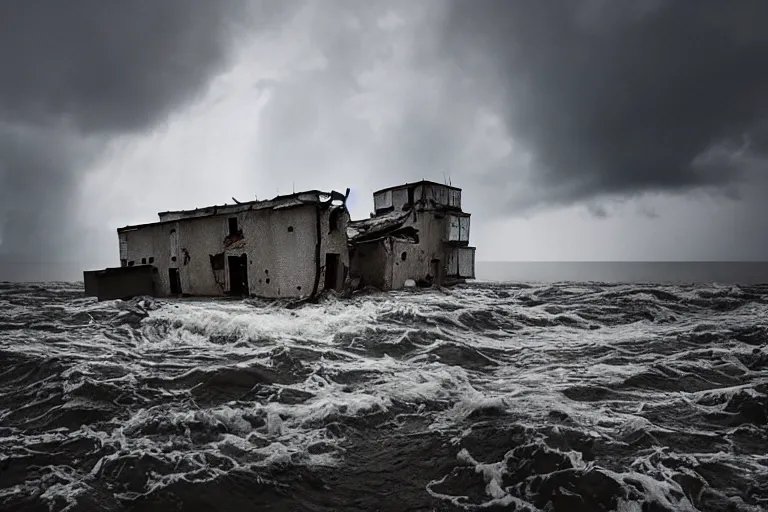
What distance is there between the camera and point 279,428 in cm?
665

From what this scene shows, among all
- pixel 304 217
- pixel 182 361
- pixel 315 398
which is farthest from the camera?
pixel 304 217

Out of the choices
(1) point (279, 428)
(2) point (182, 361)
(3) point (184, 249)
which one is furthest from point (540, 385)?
(3) point (184, 249)

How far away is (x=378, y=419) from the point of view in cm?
702

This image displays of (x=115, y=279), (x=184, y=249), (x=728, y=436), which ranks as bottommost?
(x=728, y=436)

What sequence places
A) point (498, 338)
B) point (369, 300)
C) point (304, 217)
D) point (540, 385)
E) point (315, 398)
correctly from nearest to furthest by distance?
point (315, 398) → point (540, 385) → point (498, 338) → point (304, 217) → point (369, 300)

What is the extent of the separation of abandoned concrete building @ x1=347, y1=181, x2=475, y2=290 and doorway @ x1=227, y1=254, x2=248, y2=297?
7.23 metres

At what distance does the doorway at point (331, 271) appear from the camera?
2144cm

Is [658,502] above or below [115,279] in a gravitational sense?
below

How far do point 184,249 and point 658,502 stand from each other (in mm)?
24388

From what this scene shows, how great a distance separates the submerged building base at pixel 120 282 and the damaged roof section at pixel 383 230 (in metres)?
11.8

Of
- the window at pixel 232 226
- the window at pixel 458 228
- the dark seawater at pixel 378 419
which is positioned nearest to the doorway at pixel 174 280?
the window at pixel 232 226

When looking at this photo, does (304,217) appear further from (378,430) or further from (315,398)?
(378,430)

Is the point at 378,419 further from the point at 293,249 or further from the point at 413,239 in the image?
the point at 413,239

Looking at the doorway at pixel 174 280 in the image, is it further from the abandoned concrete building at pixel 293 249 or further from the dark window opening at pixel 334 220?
the dark window opening at pixel 334 220
